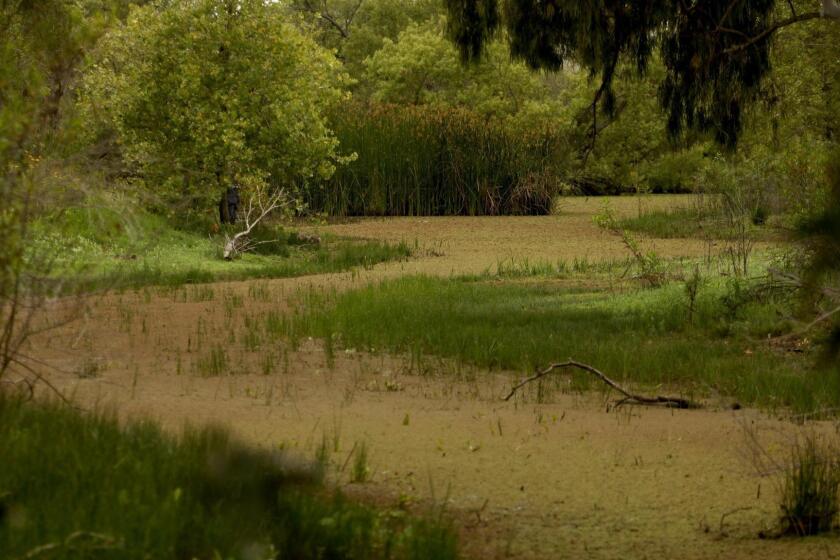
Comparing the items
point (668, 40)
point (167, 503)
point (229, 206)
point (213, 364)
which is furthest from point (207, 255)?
point (167, 503)

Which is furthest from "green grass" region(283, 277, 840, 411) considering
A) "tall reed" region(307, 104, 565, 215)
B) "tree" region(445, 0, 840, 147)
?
"tall reed" region(307, 104, 565, 215)

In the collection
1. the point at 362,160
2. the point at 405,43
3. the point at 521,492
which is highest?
the point at 405,43

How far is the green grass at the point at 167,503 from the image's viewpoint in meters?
3.56

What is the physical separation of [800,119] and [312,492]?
42.4 feet

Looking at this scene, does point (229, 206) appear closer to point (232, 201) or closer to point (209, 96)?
point (232, 201)

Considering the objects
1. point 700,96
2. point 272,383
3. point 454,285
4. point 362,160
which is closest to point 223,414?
point 272,383

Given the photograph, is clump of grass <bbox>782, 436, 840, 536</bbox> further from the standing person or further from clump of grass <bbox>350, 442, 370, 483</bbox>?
the standing person

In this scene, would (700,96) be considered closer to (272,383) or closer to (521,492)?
(272,383)

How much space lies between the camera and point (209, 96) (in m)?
15.6

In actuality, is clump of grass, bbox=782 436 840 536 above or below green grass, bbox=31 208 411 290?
below

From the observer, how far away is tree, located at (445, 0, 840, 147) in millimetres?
9078

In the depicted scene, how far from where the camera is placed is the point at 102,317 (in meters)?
10.1

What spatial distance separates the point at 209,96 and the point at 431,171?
23.1ft

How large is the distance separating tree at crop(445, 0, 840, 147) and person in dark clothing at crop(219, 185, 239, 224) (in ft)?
24.6
